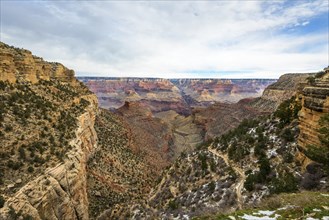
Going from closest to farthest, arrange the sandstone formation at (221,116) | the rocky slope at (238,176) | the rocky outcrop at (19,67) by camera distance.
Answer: the rocky slope at (238,176) < the rocky outcrop at (19,67) < the sandstone formation at (221,116)

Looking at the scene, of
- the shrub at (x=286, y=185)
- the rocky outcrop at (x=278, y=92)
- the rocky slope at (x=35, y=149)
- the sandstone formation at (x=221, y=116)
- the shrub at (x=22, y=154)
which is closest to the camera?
the shrub at (x=286, y=185)

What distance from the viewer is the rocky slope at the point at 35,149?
20.5m

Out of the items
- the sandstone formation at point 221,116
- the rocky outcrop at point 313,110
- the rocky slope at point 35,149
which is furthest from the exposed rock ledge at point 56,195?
the sandstone formation at point 221,116

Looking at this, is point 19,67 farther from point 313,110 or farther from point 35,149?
point 313,110

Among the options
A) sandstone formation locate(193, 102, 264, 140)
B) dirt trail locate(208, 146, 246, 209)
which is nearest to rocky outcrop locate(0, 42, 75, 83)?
dirt trail locate(208, 146, 246, 209)

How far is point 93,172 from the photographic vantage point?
40969mm

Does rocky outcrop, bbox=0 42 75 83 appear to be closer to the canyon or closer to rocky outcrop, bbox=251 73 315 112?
the canyon

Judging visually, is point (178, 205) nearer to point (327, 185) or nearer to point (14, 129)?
point (327, 185)

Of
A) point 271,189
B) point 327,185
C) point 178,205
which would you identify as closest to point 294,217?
point 327,185

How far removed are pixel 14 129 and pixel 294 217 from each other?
→ 23.2m

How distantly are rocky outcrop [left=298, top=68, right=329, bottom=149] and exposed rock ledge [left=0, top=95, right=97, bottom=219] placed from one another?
19850 mm

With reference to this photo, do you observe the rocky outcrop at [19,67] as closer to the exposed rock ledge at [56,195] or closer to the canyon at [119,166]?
the canyon at [119,166]

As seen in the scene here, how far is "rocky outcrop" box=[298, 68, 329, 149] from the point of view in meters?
19.8

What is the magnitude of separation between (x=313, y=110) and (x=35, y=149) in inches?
894
